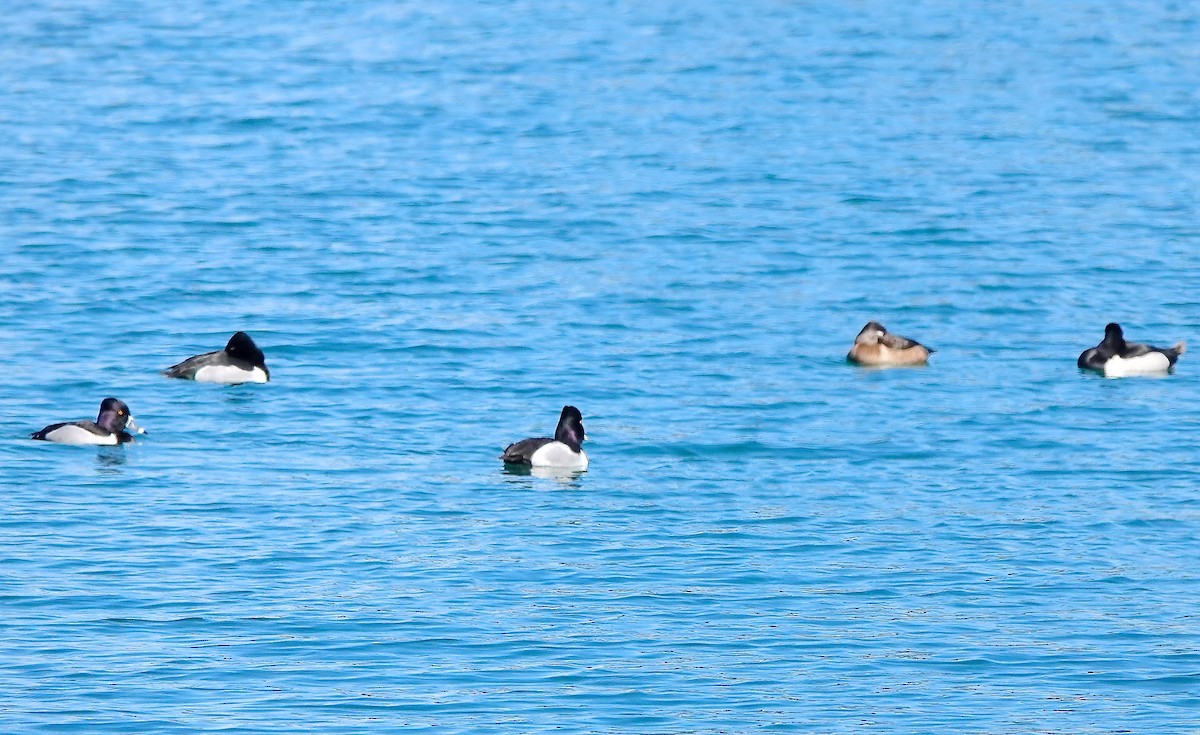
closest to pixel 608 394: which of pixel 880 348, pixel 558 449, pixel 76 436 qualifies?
pixel 558 449

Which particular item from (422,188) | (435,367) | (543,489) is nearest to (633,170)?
(422,188)

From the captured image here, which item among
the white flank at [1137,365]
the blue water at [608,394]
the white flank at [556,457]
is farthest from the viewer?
the white flank at [1137,365]

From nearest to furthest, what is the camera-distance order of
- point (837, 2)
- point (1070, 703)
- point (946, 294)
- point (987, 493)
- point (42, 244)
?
point (1070, 703) → point (987, 493) → point (946, 294) → point (42, 244) → point (837, 2)

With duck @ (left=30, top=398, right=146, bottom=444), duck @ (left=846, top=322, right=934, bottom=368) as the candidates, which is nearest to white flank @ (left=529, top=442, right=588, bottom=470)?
duck @ (left=30, top=398, right=146, bottom=444)

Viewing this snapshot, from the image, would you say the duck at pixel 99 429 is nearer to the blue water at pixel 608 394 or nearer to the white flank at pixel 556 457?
the blue water at pixel 608 394

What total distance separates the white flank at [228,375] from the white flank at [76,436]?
123 inches

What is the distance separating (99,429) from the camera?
2281 centimetres

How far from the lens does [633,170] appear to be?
41406 millimetres

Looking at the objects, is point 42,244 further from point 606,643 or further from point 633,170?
point 606,643

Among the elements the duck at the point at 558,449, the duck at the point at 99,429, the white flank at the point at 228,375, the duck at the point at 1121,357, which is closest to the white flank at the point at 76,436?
the duck at the point at 99,429

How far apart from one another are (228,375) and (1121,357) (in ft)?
38.3

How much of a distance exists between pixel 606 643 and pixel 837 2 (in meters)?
49.9

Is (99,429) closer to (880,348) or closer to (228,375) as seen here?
(228,375)

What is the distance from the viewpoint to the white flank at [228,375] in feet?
85.2
